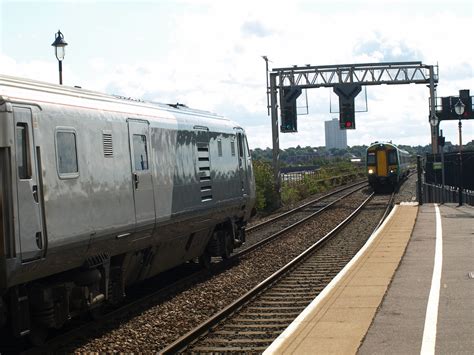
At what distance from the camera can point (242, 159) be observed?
18281 mm

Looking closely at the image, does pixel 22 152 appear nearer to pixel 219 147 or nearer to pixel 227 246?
pixel 219 147

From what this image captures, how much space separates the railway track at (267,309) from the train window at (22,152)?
8.93ft

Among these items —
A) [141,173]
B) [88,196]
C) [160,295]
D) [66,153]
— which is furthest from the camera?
[160,295]

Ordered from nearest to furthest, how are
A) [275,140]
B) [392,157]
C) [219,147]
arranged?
[219,147] < [275,140] < [392,157]

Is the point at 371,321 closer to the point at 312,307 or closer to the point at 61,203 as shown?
the point at 312,307

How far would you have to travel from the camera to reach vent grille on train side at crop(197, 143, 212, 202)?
1494cm

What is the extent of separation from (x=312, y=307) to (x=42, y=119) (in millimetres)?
4699

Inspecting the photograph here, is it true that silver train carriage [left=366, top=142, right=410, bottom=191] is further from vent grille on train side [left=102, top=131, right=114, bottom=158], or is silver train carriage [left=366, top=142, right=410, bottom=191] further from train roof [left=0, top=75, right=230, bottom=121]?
vent grille on train side [left=102, top=131, right=114, bottom=158]

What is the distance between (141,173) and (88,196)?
75.5 inches

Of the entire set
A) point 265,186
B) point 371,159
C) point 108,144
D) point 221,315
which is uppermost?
point 108,144

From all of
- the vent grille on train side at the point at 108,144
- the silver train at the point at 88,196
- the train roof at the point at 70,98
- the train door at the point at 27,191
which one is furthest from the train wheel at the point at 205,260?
the train door at the point at 27,191

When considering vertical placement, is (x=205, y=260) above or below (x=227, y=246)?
below

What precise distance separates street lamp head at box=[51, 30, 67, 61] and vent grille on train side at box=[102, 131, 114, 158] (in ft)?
25.3

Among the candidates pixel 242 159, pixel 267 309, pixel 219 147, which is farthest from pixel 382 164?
pixel 267 309
